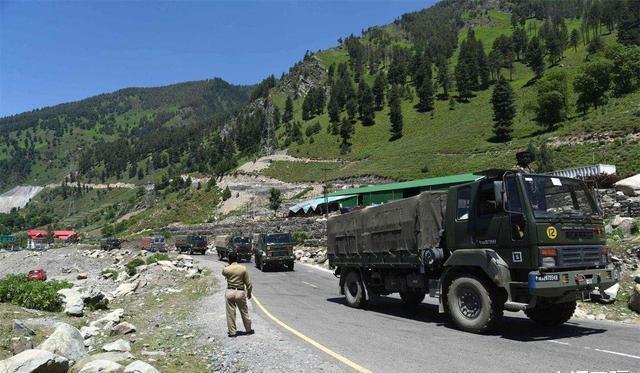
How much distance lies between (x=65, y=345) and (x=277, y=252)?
2516 cm

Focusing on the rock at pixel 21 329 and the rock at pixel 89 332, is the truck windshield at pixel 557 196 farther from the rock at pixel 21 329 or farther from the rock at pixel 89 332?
Answer: the rock at pixel 21 329

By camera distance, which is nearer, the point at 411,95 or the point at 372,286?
the point at 372,286

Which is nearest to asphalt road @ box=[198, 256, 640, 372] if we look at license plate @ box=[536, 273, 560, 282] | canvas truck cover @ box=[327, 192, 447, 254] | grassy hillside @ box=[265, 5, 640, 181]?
license plate @ box=[536, 273, 560, 282]

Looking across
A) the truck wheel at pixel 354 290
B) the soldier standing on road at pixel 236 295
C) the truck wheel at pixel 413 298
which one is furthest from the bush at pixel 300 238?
the soldier standing on road at pixel 236 295

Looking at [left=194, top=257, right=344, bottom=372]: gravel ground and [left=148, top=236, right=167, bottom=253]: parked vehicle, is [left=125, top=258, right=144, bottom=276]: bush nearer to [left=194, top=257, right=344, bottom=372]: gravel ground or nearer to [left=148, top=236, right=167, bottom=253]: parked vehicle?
[left=194, top=257, right=344, bottom=372]: gravel ground

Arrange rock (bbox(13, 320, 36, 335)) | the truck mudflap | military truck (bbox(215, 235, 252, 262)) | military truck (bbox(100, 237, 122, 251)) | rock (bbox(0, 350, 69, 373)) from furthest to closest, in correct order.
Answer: military truck (bbox(100, 237, 122, 251)) < military truck (bbox(215, 235, 252, 262)) < rock (bbox(13, 320, 36, 335)) < the truck mudflap < rock (bbox(0, 350, 69, 373))

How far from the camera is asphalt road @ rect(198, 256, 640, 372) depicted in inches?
314

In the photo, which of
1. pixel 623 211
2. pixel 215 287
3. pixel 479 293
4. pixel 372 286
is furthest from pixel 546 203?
pixel 623 211

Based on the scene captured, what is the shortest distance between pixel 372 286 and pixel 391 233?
2.24m

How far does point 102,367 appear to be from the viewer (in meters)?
7.41

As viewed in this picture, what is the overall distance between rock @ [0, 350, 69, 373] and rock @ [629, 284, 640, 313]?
1415 cm

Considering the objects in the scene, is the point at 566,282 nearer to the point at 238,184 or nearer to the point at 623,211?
the point at 623,211

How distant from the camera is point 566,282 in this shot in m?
9.55

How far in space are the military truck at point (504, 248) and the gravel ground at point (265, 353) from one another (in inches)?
150
